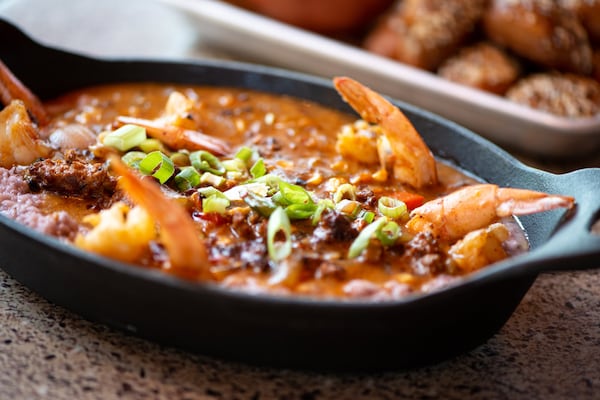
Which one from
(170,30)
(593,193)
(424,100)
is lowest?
(170,30)

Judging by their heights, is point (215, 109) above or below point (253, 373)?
above

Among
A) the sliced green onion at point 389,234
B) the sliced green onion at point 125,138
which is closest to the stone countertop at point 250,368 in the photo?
the sliced green onion at point 389,234

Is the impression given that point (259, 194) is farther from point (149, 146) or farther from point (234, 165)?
point (149, 146)

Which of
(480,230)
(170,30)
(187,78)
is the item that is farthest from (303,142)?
(170,30)

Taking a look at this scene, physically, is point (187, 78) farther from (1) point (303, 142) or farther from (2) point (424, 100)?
(2) point (424, 100)

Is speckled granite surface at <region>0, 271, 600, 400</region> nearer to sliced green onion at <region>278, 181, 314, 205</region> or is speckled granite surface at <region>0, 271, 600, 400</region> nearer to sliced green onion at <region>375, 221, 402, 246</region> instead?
sliced green onion at <region>375, 221, 402, 246</region>

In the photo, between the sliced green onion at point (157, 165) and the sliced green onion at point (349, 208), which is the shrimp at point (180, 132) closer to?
the sliced green onion at point (157, 165)
